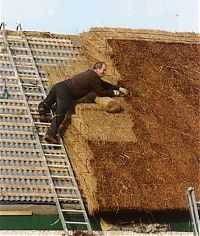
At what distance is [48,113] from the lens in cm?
923

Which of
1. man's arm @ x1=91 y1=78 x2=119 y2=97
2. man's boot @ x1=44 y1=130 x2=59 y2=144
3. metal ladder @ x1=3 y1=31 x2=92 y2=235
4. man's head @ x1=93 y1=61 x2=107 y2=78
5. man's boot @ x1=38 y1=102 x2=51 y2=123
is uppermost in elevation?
man's head @ x1=93 y1=61 x2=107 y2=78

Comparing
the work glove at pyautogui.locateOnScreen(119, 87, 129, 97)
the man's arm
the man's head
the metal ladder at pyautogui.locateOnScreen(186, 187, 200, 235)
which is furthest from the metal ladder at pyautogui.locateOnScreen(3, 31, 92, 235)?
the metal ladder at pyautogui.locateOnScreen(186, 187, 200, 235)

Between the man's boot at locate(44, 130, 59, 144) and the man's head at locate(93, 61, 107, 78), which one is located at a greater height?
the man's head at locate(93, 61, 107, 78)

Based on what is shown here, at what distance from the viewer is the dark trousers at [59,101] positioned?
28.8 ft

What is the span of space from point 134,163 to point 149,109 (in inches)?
60.5

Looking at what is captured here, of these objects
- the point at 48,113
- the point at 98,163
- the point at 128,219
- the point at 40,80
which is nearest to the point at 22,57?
the point at 40,80

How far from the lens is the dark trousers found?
878 centimetres

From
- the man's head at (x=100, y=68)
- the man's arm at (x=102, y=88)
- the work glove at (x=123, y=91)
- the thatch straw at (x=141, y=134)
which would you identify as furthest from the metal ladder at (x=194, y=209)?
the work glove at (x=123, y=91)

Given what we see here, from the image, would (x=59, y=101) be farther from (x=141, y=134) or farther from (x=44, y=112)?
(x=141, y=134)

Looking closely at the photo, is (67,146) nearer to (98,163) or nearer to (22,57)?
(98,163)

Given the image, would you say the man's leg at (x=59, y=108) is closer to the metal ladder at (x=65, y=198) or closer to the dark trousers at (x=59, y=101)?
the dark trousers at (x=59, y=101)

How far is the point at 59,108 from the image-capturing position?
29.2ft

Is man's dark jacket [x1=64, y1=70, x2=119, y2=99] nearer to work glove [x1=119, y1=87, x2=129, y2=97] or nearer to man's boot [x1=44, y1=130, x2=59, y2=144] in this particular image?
work glove [x1=119, y1=87, x2=129, y2=97]

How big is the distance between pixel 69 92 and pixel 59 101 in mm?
253
